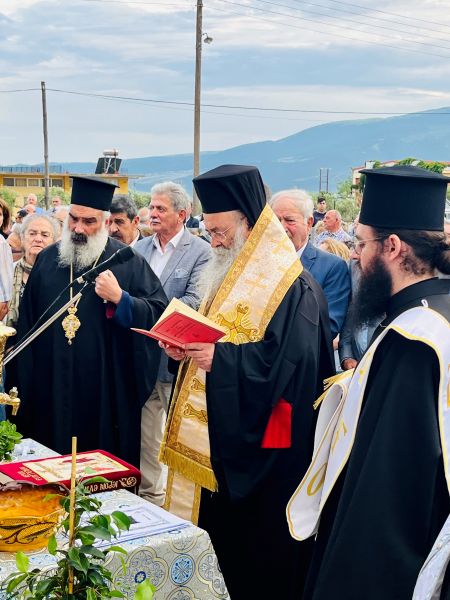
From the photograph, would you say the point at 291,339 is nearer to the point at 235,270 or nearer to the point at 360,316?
the point at 235,270

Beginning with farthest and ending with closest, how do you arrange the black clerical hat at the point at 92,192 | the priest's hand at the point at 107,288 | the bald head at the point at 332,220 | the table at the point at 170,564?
the bald head at the point at 332,220, the black clerical hat at the point at 92,192, the priest's hand at the point at 107,288, the table at the point at 170,564

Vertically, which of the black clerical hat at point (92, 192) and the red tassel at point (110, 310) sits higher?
the black clerical hat at point (92, 192)

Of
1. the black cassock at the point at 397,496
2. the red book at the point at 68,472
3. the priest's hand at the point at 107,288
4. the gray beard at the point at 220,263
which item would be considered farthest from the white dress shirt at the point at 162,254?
the black cassock at the point at 397,496

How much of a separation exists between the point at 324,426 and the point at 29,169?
87426 millimetres

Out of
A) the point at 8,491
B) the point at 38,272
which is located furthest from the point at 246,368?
the point at 38,272

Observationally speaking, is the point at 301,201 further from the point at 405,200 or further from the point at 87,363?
the point at 405,200

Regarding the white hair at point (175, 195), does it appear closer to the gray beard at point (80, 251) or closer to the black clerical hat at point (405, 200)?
the gray beard at point (80, 251)

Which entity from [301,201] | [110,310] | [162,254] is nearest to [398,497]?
[110,310]

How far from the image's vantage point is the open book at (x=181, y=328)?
3.50m

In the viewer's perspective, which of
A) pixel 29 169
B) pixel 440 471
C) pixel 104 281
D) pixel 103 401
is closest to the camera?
pixel 440 471

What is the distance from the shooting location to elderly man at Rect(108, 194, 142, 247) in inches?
277

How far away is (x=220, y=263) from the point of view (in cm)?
424

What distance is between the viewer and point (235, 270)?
4156 millimetres

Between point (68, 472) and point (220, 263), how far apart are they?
1442 millimetres
